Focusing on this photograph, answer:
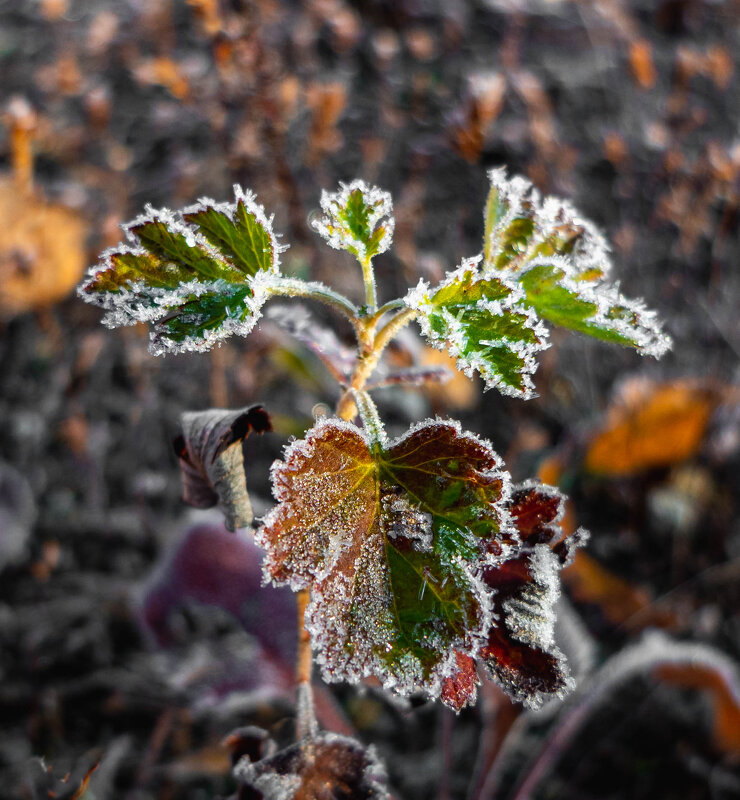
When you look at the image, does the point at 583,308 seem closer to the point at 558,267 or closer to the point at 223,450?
the point at 558,267

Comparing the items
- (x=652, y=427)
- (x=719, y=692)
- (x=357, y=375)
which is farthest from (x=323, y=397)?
(x=357, y=375)

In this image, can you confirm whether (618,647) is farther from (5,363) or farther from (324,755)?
(5,363)

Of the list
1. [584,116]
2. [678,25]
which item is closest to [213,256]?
[584,116]

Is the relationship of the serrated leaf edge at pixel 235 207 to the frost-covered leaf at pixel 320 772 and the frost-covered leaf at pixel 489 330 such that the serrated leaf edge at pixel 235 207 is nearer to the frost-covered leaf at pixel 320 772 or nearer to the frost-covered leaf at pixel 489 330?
the frost-covered leaf at pixel 489 330

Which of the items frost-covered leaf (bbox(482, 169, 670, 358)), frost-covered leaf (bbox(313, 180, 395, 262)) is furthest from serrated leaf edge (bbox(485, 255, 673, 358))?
frost-covered leaf (bbox(313, 180, 395, 262))

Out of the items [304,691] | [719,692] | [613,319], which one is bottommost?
[719,692]

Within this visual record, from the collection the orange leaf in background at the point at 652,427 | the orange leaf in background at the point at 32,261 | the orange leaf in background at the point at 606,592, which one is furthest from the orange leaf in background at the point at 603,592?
the orange leaf in background at the point at 32,261
